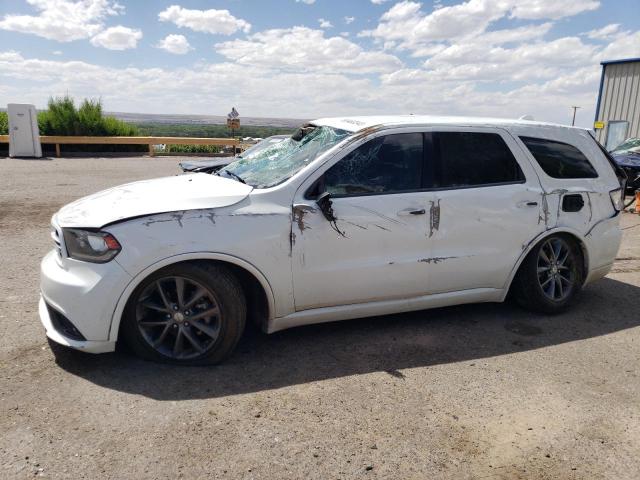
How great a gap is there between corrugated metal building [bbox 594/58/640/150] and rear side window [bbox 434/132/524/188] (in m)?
14.6

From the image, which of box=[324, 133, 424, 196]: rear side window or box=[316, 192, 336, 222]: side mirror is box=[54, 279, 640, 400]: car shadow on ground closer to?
box=[316, 192, 336, 222]: side mirror

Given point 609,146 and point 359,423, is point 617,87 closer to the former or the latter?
point 609,146

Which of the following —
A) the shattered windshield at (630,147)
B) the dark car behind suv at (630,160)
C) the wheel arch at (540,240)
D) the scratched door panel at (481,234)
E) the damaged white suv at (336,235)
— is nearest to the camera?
the damaged white suv at (336,235)

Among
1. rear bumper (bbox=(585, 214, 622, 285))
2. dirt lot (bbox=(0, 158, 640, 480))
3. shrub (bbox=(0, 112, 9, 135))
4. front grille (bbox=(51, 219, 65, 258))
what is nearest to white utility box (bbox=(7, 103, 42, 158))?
shrub (bbox=(0, 112, 9, 135))

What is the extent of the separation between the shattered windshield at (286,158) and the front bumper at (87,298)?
3.97 ft

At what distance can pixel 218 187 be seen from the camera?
12.9 ft

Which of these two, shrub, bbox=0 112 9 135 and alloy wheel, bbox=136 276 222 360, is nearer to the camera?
alloy wheel, bbox=136 276 222 360

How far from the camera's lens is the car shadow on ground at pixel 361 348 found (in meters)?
3.50

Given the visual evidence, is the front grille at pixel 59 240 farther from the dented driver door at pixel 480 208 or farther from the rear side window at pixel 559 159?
the rear side window at pixel 559 159

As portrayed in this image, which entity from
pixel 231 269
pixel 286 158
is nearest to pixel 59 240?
pixel 231 269

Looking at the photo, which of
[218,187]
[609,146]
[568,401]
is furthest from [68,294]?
[609,146]

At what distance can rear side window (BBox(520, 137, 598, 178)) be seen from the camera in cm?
474

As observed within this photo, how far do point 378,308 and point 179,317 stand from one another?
1.50 meters

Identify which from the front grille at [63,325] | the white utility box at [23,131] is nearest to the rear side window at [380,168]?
the front grille at [63,325]
